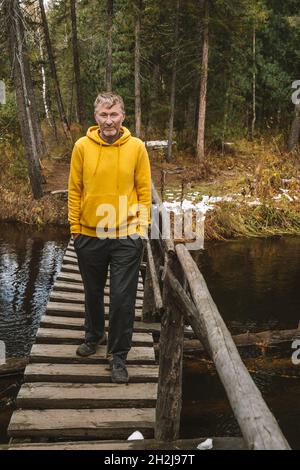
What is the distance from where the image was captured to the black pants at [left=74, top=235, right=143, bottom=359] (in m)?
4.06

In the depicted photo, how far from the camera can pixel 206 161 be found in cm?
2159

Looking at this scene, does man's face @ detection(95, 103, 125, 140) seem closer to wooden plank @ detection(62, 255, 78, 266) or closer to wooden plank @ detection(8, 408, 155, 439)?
wooden plank @ detection(8, 408, 155, 439)

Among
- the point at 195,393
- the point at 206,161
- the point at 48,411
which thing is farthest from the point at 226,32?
the point at 48,411

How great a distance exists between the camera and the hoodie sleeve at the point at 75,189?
12.9 feet

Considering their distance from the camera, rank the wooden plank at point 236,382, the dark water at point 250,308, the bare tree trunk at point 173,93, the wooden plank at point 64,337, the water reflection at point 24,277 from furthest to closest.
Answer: the bare tree trunk at point 173,93 < the water reflection at point 24,277 < the dark water at point 250,308 < the wooden plank at point 64,337 < the wooden plank at point 236,382

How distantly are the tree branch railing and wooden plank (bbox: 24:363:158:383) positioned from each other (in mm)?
743

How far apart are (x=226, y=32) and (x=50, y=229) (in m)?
13.0

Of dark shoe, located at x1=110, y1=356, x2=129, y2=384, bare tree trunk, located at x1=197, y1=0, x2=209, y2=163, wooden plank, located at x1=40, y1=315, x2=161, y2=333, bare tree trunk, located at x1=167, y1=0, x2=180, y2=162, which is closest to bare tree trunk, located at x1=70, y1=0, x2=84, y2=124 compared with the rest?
bare tree trunk, located at x1=167, y1=0, x2=180, y2=162

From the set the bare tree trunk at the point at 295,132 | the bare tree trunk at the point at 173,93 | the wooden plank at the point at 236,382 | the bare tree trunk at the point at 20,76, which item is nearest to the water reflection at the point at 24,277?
the bare tree trunk at the point at 20,76

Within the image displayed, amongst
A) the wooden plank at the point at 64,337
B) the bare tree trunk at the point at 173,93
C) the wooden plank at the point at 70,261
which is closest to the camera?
the wooden plank at the point at 64,337

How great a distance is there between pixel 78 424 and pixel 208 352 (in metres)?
1.68

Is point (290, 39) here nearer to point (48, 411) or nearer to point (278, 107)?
point (278, 107)

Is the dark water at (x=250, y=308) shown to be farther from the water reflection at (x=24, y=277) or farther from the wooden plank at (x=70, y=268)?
the water reflection at (x=24, y=277)

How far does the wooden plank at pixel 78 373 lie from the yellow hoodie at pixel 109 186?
1397mm
